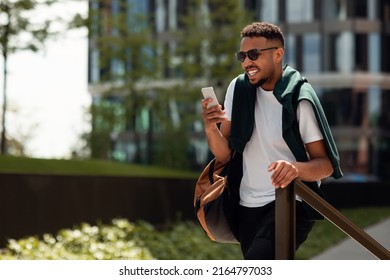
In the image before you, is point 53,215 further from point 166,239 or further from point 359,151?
point 359,151

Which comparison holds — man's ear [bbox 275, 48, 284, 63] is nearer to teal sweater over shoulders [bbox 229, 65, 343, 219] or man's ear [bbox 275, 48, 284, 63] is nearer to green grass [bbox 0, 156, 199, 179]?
teal sweater over shoulders [bbox 229, 65, 343, 219]

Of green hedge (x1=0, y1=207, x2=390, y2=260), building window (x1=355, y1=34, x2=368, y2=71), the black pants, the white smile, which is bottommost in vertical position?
green hedge (x1=0, y1=207, x2=390, y2=260)

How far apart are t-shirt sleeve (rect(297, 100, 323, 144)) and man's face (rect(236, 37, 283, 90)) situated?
21 centimetres

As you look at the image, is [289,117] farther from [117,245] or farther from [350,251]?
[350,251]

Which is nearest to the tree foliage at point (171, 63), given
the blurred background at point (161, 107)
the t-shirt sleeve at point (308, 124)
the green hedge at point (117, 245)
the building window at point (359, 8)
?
the blurred background at point (161, 107)

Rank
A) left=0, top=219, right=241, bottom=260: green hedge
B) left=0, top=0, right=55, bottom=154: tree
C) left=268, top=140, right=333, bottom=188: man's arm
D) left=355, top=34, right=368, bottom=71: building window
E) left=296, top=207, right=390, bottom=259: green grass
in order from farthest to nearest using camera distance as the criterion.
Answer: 1. left=355, top=34, right=368, bottom=71: building window
2. left=0, top=0, right=55, bottom=154: tree
3. left=296, top=207, right=390, bottom=259: green grass
4. left=0, top=219, right=241, bottom=260: green hedge
5. left=268, top=140, right=333, bottom=188: man's arm

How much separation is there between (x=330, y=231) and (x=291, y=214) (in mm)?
14038

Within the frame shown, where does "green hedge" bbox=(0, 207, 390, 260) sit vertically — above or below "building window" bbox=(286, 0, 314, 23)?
below

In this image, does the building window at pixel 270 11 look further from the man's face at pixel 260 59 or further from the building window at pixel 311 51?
the man's face at pixel 260 59

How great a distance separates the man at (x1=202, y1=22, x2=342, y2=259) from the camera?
11.0 ft

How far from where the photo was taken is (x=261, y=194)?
3.46 metres

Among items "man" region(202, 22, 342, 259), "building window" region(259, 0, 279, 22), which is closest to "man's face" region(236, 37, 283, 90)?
"man" region(202, 22, 342, 259)

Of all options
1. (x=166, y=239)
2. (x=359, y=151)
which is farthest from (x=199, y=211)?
(x=359, y=151)
